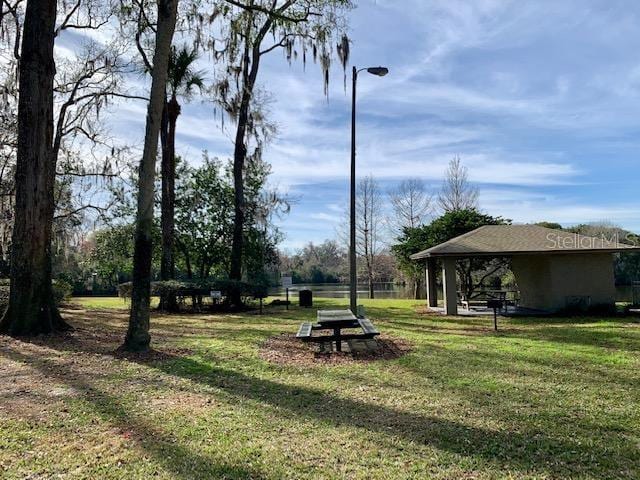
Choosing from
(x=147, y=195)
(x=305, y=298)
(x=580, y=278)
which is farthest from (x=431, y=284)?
(x=147, y=195)

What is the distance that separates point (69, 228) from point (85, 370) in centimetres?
1618

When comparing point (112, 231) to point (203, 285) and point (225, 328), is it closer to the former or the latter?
point (203, 285)

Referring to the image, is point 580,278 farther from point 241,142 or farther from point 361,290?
point 361,290

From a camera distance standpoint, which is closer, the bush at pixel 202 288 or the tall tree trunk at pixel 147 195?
the tall tree trunk at pixel 147 195

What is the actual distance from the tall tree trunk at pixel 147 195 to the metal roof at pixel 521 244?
32.0 feet

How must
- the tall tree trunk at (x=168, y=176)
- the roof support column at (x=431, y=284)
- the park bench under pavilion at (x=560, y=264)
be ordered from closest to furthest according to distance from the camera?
the park bench under pavilion at (x=560, y=264)
the tall tree trunk at (x=168, y=176)
the roof support column at (x=431, y=284)

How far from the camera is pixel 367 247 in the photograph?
1385 inches

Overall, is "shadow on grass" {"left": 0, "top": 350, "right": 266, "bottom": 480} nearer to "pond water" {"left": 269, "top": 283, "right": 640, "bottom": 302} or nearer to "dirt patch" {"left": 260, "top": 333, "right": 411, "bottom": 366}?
"dirt patch" {"left": 260, "top": 333, "right": 411, "bottom": 366}

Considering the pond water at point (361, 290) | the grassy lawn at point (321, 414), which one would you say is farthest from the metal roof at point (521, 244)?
the pond water at point (361, 290)

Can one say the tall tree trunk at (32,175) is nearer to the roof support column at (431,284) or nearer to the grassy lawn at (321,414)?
the grassy lawn at (321,414)

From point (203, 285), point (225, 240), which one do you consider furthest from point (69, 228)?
point (203, 285)

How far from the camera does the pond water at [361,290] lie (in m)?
29.2

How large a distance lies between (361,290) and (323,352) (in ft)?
120

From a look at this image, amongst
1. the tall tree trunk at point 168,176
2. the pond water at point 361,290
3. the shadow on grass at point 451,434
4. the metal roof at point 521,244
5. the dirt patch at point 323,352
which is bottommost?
the shadow on grass at point 451,434
